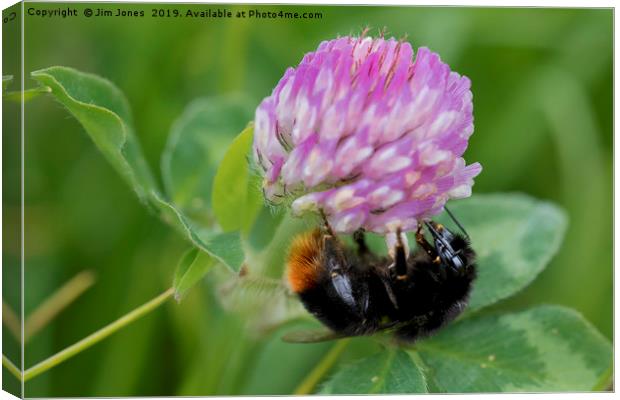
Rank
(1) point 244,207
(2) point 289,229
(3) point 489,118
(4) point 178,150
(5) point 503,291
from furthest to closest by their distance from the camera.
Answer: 1. (3) point 489,118
2. (4) point 178,150
3. (5) point 503,291
4. (1) point 244,207
5. (2) point 289,229

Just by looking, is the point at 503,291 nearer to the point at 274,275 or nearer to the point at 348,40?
the point at 274,275

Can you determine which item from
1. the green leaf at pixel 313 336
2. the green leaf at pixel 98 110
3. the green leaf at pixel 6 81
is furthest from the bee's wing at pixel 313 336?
the green leaf at pixel 6 81

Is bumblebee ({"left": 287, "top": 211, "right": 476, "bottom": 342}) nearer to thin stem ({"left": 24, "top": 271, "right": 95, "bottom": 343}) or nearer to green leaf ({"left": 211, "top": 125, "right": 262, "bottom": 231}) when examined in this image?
green leaf ({"left": 211, "top": 125, "right": 262, "bottom": 231})

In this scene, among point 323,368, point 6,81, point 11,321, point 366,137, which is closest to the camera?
point 366,137

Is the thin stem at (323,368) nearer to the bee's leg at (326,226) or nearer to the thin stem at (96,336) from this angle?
the thin stem at (96,336)

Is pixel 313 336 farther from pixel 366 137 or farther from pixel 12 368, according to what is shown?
pixel 12 368

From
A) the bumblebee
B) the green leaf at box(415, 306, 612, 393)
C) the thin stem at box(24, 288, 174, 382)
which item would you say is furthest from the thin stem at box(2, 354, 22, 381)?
the green leaf at box(415, 306, 612, 393)

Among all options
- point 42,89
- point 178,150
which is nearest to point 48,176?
point 178,150

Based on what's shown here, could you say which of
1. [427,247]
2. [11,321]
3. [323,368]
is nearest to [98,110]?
[11,321]
